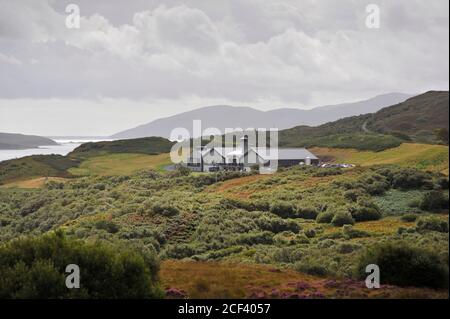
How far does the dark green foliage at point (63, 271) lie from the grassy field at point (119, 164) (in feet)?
205

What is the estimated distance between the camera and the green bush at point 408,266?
44.5 feet

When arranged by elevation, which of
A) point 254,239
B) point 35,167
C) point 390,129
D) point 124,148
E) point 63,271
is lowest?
point 254,239

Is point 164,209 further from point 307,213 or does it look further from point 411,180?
point 411,180

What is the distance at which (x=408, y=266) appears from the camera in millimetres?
13930

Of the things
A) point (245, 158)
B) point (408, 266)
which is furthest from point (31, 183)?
point (408, 266)

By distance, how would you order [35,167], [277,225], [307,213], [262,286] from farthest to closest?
[35,167] < [307,213] < [277,225] < [262,286]

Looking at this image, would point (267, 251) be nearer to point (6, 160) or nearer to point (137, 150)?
point (6, 160)

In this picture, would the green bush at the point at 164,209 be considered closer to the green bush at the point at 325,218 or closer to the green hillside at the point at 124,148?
→ the green bush at the point at 325,218

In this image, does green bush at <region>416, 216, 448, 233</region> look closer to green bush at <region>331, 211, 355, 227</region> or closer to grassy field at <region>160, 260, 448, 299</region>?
green bush at <region>331, 211, 355, 227</region>

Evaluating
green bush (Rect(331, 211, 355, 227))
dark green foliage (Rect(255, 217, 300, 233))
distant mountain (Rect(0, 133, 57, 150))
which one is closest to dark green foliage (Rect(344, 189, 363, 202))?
green bush (Rect(331, 211, 355, 227))

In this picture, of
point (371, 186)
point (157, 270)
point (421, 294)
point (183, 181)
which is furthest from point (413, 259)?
point (183, 181)

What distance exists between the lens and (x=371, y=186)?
125 ft

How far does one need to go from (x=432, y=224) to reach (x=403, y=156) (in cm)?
3791
